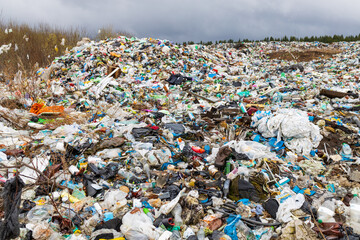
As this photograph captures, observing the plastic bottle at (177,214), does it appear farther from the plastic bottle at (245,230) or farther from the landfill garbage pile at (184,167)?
the plastic bottle at (245,230)

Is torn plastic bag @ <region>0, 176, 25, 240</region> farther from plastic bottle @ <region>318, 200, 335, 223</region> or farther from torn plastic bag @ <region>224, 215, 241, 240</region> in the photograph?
plastic bottle @ <region>318, 200, 335, 223</region>

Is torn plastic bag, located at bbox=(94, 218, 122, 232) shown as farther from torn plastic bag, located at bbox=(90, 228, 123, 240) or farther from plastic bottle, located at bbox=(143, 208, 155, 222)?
plastic bottle, located at bbox=(143, 208, 155, 222)

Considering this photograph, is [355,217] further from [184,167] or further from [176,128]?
[176,128]

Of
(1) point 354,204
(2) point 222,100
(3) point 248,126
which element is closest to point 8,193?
(1) point 354,204

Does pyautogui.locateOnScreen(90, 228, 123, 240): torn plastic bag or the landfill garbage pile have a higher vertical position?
the landfill garbage pile

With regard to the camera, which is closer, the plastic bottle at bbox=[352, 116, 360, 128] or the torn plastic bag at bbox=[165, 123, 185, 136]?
the torn plastic bag at bbox=[165, 123, 185, 136]

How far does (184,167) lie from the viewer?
3.11m

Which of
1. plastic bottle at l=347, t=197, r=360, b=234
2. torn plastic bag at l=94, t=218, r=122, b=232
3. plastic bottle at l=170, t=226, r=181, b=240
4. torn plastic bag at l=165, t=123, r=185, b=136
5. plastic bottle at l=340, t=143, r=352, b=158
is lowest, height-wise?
plastic bottle at l=170, t=226, r=181, b=240

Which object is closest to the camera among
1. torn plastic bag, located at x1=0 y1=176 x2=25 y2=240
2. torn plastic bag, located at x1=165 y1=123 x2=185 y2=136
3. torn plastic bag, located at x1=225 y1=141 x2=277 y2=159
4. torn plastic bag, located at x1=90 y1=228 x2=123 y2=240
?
torn plastic bag, located at x1=0 y1=176 x2=25 y2=240

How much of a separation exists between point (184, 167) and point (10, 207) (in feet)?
6.19

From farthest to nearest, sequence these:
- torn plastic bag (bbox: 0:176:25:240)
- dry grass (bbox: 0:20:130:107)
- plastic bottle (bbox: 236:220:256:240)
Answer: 1. dry grass (bbox: 0:20:130:107)
2. plastic bottle (bbox: 236:220:256:240)
3. torn plastic bag (bbox: 0:176:25:240)

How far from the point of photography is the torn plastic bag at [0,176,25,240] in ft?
5.94

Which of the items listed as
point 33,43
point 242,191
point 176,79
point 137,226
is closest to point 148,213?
point 137,226

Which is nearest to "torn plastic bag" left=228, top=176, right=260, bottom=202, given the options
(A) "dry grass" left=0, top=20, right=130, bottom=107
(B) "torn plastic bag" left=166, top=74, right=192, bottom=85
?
(B) "torn plastic bag" left=166, top=74, right=192, bottom=85
